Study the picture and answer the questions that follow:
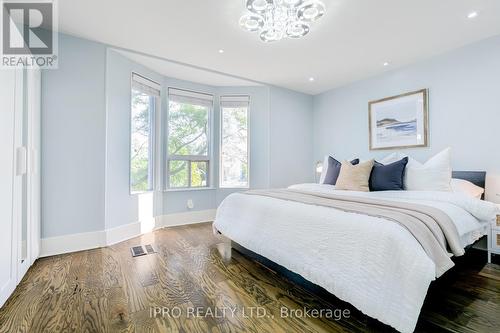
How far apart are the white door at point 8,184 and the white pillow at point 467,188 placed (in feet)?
13.4

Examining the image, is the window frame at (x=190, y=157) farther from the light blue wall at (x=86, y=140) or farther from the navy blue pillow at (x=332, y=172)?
the navy blue pillow at (x=332, y=172)

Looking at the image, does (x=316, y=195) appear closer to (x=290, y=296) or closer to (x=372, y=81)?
(x=290, y=296)

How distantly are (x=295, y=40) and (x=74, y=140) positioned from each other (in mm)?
2915

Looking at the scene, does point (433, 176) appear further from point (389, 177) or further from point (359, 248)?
A: point (359, 248)

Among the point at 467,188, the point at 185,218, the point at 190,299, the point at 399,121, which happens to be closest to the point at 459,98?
the point at 399,121

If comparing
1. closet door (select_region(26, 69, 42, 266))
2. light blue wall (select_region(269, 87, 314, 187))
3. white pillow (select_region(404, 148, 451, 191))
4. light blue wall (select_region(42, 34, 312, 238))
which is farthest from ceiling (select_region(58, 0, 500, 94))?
white pillow (select_region(404, 148, 451, 191))

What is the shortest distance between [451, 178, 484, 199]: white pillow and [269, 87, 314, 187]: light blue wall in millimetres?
2479

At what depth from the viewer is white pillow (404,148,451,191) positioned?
2.44m

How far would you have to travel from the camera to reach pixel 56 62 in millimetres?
2688

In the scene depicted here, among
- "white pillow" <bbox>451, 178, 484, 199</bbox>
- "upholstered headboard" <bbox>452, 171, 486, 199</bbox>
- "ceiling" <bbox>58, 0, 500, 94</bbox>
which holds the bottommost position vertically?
"white pillow" <bbox>451, 178, 484, 199</bbox>

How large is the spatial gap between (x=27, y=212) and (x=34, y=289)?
2.48 ft

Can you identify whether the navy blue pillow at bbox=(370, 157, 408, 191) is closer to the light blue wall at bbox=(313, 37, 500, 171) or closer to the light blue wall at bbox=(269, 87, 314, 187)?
the light blue wall at bbox=(313, 37, 500, 171)

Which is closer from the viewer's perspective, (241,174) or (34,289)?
(34,289)

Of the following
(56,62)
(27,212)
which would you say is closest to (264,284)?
(27,212)
